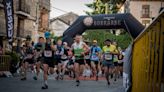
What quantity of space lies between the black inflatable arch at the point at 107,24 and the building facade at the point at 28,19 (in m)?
19.6

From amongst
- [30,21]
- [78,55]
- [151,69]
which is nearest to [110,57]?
[78,55]

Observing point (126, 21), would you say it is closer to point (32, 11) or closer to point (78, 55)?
point (78, 55)

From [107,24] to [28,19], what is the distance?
29.2m

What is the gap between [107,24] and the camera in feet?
74.7

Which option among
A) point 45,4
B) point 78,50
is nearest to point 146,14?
point 45,4

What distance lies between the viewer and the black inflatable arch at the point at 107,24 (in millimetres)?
22062

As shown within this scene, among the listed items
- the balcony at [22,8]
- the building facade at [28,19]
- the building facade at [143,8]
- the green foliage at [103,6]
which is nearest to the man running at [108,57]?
→ the building facade at [28,19]

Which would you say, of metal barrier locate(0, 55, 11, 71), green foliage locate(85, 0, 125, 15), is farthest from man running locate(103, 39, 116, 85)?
green foliage locate(85, 0, 125, 15)

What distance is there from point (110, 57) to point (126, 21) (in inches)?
248

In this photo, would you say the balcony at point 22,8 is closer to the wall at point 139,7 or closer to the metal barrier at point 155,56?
the wall at point 139,7

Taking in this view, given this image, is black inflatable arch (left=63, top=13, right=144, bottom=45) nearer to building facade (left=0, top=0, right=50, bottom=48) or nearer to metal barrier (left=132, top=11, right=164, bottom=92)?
metal barrier (left=132, top=11, right=164, bottom=92)

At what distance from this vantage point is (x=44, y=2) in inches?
2287

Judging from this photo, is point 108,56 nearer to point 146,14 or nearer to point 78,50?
point 78,50

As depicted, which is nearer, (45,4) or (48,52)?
(48,52)
